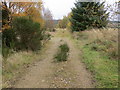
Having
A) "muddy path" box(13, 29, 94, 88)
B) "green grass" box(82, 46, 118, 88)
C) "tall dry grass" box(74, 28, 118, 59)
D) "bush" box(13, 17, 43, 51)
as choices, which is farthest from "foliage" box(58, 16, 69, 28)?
"muddy path" box(13, 29, 94, 88)

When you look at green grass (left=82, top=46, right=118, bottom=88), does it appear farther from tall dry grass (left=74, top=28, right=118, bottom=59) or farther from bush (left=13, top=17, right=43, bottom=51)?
bush (left=13, top=17, right=43, bottom=51)

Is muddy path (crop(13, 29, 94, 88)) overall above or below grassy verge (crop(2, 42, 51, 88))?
below

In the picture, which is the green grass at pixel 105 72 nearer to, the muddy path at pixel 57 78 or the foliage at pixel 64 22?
the muddy path at pixel 57 78

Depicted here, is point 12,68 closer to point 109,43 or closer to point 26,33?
point 26,33

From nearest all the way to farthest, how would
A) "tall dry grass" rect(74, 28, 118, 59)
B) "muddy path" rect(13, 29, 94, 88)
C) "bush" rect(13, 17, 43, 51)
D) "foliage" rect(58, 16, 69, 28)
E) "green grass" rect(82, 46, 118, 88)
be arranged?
"green grass" rect(82, 46, 118, 88) < "muddy path" rect(13, 29, 94, 88) < "tall dry grass" rect(74, 28, 118, 59) < "bush" rect(13, 17, 43, 51) < "foliage" rect(58, 16, 69, 28)

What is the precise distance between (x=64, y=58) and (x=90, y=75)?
208 centimetres

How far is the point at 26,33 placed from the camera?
8.67 metres

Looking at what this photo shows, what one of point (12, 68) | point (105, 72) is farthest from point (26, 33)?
point (105, 72)

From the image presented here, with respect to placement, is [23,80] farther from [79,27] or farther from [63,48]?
[79,27]

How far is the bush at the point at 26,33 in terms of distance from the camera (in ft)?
27.7

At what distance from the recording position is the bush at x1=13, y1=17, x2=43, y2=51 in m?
8.43

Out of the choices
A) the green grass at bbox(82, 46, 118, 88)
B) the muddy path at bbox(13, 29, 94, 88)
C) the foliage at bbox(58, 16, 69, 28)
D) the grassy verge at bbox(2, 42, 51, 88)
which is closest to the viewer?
the green grass at bbox(82, 46, 118, 88)

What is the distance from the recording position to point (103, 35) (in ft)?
41.2

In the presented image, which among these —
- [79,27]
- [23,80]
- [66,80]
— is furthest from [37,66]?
[79,27]
